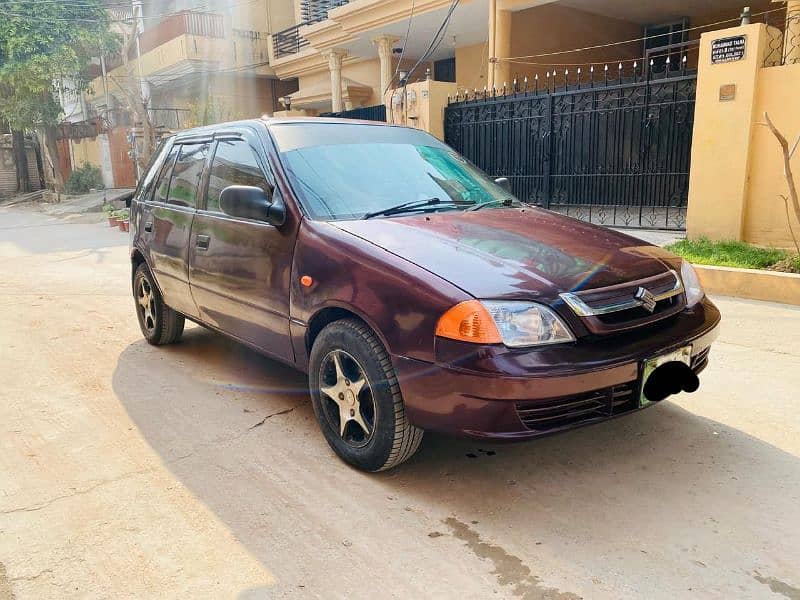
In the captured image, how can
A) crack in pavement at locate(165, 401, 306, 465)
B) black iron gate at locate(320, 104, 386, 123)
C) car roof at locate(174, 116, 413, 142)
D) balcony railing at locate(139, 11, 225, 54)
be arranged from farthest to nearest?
balcony railing at locate(139, 11, 225, 54)
black iron gate at locate(320, 104, 386, 123)
car roof at locate(174, 116, 413, 142)
crack in pavement at locate(165, 401, 306, 465)

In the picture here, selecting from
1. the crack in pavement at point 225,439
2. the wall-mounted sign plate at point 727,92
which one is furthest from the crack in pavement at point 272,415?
the wall-mounted sign plate at point 727,92

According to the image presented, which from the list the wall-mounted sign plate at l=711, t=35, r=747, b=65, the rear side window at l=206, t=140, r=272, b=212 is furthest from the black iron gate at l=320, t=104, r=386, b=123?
the rear side window at l=206, t=140, r=272, b=212

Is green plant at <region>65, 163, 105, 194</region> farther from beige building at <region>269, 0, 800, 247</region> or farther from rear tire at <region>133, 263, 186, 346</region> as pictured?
rear tire at <region>133, 263, 186, 346</region>

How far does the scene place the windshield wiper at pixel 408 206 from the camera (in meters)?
3.43

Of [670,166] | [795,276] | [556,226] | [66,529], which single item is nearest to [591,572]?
[556,226]

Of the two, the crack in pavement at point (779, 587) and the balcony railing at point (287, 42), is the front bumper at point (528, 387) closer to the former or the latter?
the crack in pavement at point (779, 587)

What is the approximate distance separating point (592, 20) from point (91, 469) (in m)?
16.3

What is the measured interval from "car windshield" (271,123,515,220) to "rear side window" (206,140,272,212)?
21 cm

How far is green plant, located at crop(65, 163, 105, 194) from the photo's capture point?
86.9ft

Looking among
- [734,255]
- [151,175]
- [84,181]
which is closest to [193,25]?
[84,181]

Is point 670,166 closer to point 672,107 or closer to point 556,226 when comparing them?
point 672,107

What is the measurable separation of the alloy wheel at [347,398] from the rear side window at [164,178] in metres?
2.44

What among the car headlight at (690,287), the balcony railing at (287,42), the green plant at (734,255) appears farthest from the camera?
the balcony railing at (287,42)

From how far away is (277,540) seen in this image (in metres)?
2.61
